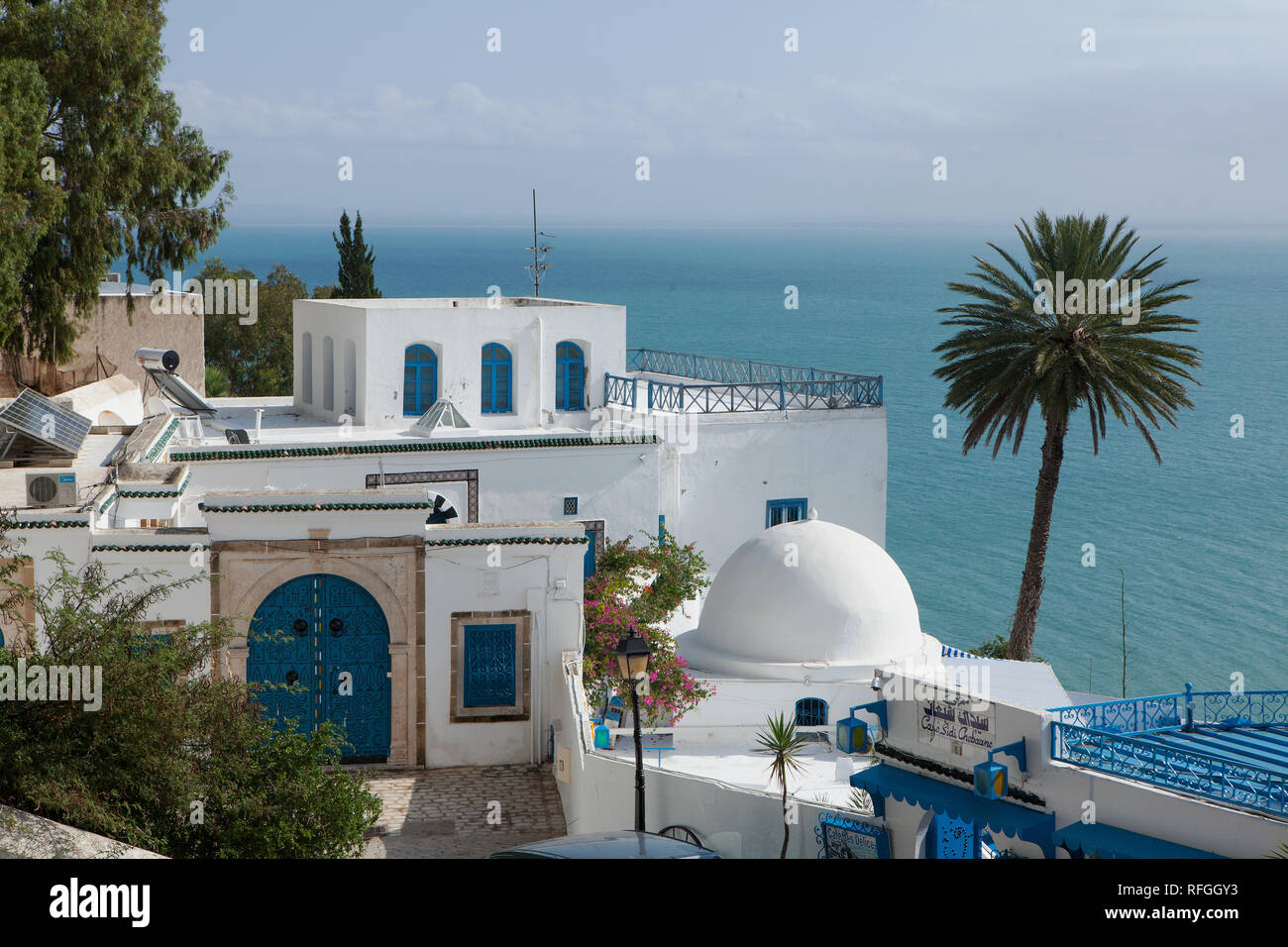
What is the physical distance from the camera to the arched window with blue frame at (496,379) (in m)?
28.5

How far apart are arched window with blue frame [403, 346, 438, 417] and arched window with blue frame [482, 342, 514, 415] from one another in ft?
3.43

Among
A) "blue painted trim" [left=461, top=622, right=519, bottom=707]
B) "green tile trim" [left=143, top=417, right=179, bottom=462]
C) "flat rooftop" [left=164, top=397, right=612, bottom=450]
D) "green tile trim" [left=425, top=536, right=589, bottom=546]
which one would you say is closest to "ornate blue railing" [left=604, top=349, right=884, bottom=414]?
"flat rooftop" [left=164, top=397, right=612, bottom=450]

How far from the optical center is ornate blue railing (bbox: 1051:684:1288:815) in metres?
12.0

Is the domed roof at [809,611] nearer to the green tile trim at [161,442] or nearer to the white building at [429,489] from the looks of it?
the white building at [429,489]

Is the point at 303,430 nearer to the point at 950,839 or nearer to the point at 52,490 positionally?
the point at 52,490

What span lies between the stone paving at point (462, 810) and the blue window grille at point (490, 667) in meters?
0.90

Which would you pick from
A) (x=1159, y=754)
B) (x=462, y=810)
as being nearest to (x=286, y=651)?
(x=462, y=810)

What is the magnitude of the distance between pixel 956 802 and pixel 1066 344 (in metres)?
16.7

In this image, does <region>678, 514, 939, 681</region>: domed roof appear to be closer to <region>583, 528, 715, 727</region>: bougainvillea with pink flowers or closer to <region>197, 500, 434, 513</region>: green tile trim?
<region>583, 528, 715, 727</region>: bougainvillea with pink flowers

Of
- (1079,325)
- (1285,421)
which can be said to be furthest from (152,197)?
(1285,421)

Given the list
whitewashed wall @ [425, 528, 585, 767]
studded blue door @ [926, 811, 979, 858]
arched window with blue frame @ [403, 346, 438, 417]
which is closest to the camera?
studded blue door @ [926, 811, 979, 858]

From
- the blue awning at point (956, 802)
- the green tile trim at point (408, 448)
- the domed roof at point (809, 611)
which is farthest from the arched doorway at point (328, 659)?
the blue awning at point (956, 802)

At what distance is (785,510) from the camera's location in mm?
30484

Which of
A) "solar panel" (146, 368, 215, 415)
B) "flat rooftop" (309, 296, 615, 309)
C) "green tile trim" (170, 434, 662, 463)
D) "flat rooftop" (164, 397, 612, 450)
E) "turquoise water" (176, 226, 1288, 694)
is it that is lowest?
"turquoise water" (176, 226, 1288, 694)
